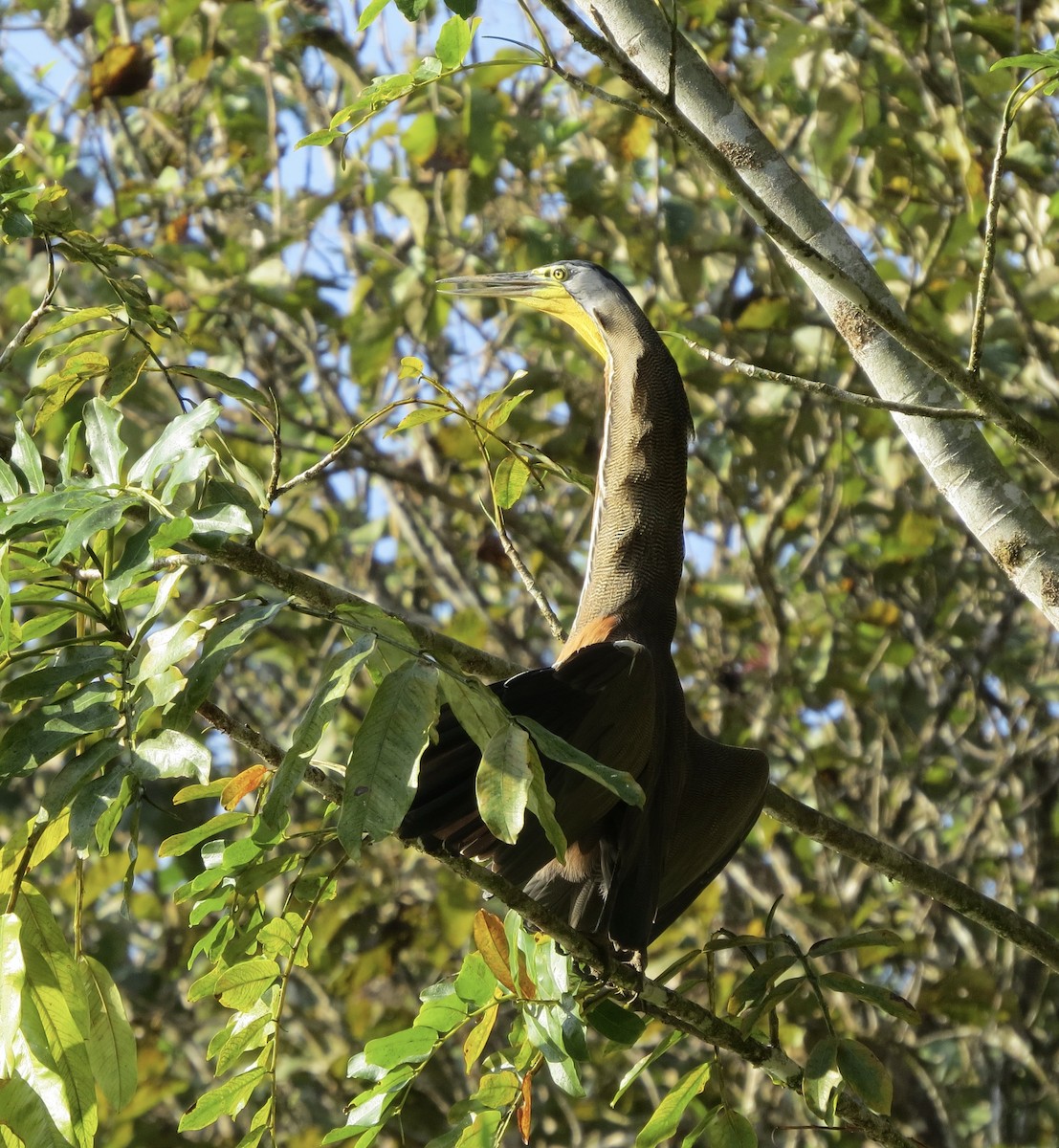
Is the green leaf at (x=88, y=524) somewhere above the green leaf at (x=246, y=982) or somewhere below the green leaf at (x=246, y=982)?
above

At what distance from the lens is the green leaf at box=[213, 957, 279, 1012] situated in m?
1.42

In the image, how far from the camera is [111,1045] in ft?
4.25

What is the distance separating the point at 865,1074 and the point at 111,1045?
825 millimetres

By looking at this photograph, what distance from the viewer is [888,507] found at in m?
4.73

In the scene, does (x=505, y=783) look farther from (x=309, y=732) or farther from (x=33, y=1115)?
(x=33, y=1115)

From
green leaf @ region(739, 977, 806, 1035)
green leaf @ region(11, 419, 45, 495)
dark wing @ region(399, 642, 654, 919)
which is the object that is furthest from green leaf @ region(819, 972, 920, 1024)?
green leaf @ region(11, 419, 45, 495)

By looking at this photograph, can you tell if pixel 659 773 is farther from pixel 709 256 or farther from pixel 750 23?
pixel 750 23

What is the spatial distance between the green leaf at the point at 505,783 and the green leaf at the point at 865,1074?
0.74 metres

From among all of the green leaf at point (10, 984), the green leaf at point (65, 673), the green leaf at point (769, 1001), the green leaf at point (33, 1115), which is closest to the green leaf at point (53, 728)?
the green leaf at point (65, 673)

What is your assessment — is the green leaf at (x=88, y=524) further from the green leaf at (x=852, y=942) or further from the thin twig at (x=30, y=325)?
the green leaf at (x=852, y=942)

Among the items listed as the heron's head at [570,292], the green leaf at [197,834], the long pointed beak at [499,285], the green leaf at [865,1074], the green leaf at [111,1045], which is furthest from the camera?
the long pointed beak at [499,285]

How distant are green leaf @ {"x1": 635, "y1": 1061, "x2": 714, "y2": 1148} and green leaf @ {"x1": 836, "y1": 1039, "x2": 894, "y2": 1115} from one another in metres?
0.15

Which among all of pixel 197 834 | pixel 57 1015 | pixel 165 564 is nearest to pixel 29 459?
pixel 165 564

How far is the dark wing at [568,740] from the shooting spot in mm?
1526
